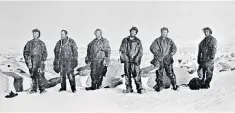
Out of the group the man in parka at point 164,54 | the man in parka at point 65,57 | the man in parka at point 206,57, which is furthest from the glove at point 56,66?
the man in parka at point 206,57

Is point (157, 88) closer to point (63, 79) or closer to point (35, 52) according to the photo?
point (63, 79)

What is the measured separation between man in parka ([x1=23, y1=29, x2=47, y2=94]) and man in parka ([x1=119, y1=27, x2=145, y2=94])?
0.68m

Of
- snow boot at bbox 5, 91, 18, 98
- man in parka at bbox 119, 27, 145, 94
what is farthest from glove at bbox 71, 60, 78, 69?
snow boot at bbox 5, 91, 18, 98

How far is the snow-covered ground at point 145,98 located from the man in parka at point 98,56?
0.08 m

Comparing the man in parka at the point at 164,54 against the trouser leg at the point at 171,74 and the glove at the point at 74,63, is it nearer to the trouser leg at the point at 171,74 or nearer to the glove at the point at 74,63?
the trouser leg at the point at 171,74

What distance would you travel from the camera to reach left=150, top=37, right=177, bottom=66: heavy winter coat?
2.84 metres

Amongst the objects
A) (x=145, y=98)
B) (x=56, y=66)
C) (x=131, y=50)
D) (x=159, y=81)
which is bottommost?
(x=145, y=98)

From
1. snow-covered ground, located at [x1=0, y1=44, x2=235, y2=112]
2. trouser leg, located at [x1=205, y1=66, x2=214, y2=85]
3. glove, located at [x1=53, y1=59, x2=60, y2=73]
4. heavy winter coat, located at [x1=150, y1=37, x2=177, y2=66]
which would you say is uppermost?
heavy winter coat, located at [x1=150, y1=37, x2=177, y2=66]

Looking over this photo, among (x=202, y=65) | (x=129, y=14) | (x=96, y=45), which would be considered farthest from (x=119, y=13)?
(x=202, y=65)

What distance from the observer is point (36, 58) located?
2.84 m

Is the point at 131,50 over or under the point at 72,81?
over

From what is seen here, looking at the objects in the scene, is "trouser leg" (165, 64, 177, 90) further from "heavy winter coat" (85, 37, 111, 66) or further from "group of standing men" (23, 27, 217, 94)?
"heavy winter coat" (85, 37, 111, 66)

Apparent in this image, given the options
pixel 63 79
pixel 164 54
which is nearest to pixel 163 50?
pixel 164 54

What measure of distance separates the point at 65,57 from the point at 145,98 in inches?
30.5
